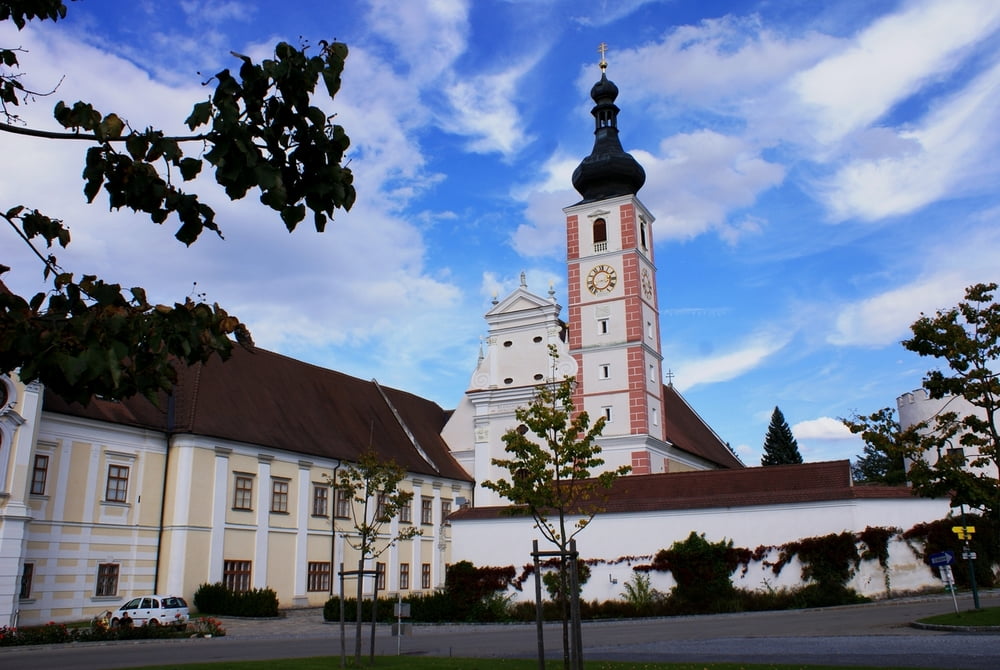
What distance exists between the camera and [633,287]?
4319cm

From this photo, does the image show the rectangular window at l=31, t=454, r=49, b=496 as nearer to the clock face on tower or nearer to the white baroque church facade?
the white baroque church facade

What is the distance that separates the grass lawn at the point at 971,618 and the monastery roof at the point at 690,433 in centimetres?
2455

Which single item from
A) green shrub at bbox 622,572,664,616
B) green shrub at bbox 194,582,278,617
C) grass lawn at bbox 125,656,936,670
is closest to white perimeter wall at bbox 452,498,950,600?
green shrub at bbox 622,572,664,616

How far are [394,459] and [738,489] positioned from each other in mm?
13035

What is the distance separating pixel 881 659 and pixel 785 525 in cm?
1540

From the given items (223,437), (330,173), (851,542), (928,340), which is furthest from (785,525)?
(330,173)

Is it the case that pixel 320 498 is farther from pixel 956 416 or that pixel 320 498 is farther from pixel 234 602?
pixel 956 416

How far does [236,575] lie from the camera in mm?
31984

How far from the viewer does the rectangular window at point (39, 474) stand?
27.0 m

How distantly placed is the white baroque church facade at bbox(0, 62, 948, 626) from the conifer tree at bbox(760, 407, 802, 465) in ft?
96.6

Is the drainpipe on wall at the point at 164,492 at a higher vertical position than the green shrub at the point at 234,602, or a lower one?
higher

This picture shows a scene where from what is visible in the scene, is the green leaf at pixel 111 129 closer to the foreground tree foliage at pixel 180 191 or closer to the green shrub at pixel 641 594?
the foreground tree foliage at pixel 180 191

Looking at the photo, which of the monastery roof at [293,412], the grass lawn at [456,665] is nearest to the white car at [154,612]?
the monastery roof at [293,412]

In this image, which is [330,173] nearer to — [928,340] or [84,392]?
[84,392]
